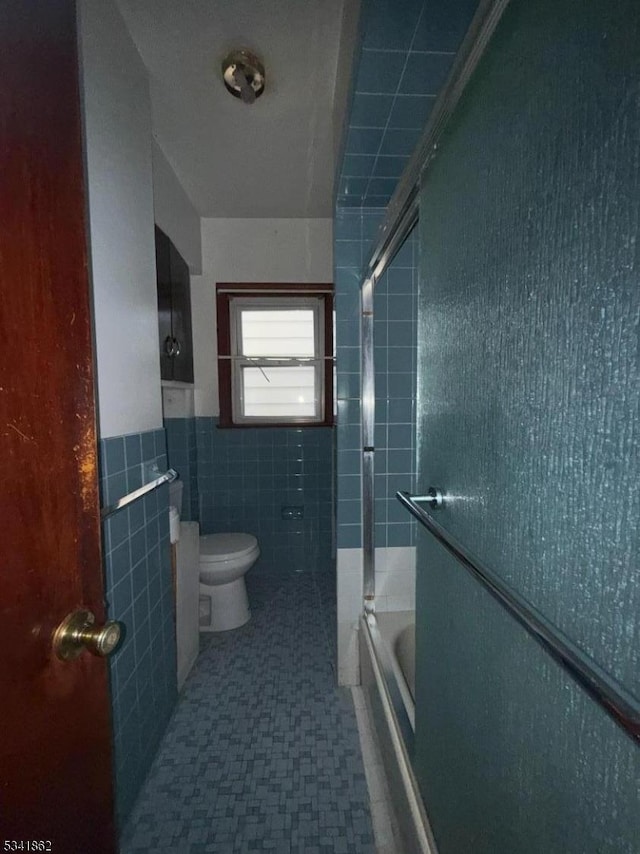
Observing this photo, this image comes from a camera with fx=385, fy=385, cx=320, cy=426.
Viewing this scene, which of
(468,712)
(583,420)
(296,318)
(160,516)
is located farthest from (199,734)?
(296,318)

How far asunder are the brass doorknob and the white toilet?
147 cm

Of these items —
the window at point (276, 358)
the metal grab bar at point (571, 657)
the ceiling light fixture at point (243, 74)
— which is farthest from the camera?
the window at point (276, 358)

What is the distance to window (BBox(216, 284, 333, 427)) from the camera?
259cm

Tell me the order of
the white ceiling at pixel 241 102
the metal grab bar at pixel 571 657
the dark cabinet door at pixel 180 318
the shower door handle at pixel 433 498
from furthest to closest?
the dark cabinet door at pixel 180 318
the white ceiling at pixel 241 102
the shower door handle at pixel 433 498
the metal grab bar at pixel 571 657

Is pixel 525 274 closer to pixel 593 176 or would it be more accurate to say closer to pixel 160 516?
pixel 593 176

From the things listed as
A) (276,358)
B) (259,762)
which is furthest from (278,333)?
(259,762)

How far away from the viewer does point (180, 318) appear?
2.07m

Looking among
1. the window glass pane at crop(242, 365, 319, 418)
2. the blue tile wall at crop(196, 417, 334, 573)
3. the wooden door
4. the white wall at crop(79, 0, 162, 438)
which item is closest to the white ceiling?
the white wall at crop(79, 0, 162, 438)

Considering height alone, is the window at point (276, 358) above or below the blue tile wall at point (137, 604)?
above

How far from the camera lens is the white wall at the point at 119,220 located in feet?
3.32

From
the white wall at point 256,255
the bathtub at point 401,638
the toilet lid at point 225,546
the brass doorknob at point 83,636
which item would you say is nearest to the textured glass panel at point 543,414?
the brass doorknob at point 83,636

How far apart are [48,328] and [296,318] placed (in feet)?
7.42

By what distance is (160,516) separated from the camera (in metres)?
1.41

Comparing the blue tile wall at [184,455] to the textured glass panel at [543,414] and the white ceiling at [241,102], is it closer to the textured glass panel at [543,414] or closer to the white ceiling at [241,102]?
the white ceiling at [241,102]
